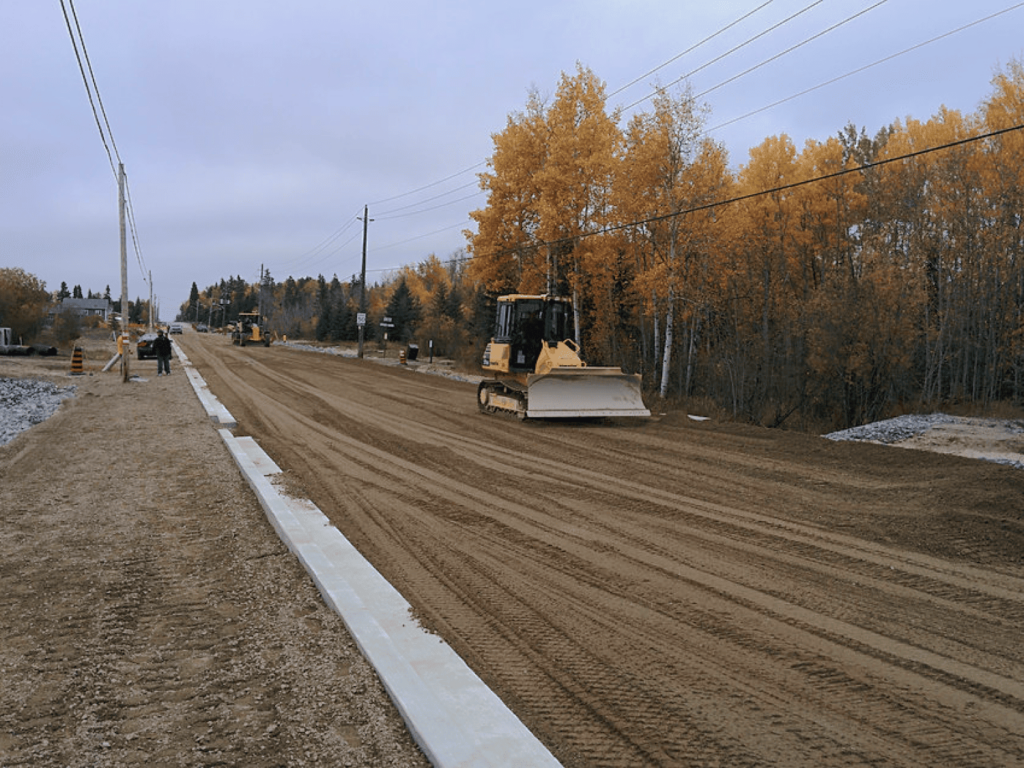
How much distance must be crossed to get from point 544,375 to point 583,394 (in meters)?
1.06

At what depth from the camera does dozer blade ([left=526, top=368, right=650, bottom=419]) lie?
51.2 ft

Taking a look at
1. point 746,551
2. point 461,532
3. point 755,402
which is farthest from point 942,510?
Result: point 755,402

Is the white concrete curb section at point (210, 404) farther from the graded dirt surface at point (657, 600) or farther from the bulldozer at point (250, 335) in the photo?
the bulldozer at point (250, 335)

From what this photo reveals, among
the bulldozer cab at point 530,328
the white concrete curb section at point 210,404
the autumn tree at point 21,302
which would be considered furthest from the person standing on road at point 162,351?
the autumn tree at point 21,302

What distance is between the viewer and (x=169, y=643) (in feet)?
13.7

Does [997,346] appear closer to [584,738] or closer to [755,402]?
[755,402]

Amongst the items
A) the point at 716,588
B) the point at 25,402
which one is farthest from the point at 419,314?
the point at 716,588

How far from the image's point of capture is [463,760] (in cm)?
292

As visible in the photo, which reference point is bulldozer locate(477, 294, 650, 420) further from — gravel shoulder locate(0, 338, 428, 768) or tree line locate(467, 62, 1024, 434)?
gravel shoulder locate(0, 338, 428, 768)

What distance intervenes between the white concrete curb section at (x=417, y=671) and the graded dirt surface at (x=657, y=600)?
0.15m

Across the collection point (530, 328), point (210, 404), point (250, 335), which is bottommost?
point (210, 404)

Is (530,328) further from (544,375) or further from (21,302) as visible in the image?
(21,302)

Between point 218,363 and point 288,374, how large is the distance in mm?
8388

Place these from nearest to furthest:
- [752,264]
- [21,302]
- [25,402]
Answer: [25,402] → [752,264] → [21,302]
